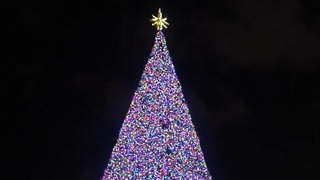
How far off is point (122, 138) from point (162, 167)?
53.1 inches

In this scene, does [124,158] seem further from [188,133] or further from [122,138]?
[188,133]

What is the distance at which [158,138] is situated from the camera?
59.3 ft

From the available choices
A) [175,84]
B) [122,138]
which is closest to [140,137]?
[122,138]

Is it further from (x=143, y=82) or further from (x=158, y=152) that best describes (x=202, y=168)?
(x=143, y=82)

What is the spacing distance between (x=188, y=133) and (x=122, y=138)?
1734mm

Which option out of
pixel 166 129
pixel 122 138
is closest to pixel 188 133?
pixel 166 129

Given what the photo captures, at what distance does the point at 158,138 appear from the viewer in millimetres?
18062

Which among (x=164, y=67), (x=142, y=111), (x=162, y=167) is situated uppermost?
(x=164, y=67)

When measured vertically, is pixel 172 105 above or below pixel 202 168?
above

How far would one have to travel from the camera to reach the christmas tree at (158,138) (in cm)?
1791

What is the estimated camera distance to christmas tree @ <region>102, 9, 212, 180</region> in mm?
17906

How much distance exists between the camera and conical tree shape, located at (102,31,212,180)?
705 inches

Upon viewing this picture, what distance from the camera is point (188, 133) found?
18.2m

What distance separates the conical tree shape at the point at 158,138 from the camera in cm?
1791
